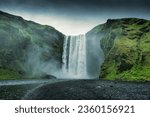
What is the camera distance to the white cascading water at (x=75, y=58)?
12388 cm

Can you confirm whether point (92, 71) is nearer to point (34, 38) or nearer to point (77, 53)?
point (77, 53)

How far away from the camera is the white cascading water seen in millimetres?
123875

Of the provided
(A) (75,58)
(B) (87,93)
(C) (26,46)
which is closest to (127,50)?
(A) (75,58)

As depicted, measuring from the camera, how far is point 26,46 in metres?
132

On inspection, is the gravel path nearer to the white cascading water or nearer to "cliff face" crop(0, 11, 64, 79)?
"cliff face" crop(0, 11, 64, 79)

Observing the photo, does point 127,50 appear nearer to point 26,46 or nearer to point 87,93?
point 26,46

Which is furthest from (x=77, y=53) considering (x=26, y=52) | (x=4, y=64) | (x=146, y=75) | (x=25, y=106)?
(x=25, y=106)

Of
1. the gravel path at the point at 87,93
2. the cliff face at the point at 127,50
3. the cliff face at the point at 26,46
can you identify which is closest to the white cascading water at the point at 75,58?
the cliff face at the point at 26,46

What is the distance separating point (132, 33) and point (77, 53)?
1149 inches

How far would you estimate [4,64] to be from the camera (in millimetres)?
118000

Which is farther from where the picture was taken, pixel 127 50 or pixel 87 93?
pixel 127 50

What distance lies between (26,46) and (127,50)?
5389 centimetres

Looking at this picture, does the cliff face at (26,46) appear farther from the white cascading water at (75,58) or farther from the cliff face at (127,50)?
the cliff face at (127,50)

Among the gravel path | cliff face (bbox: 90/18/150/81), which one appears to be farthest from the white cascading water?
the gravel path
